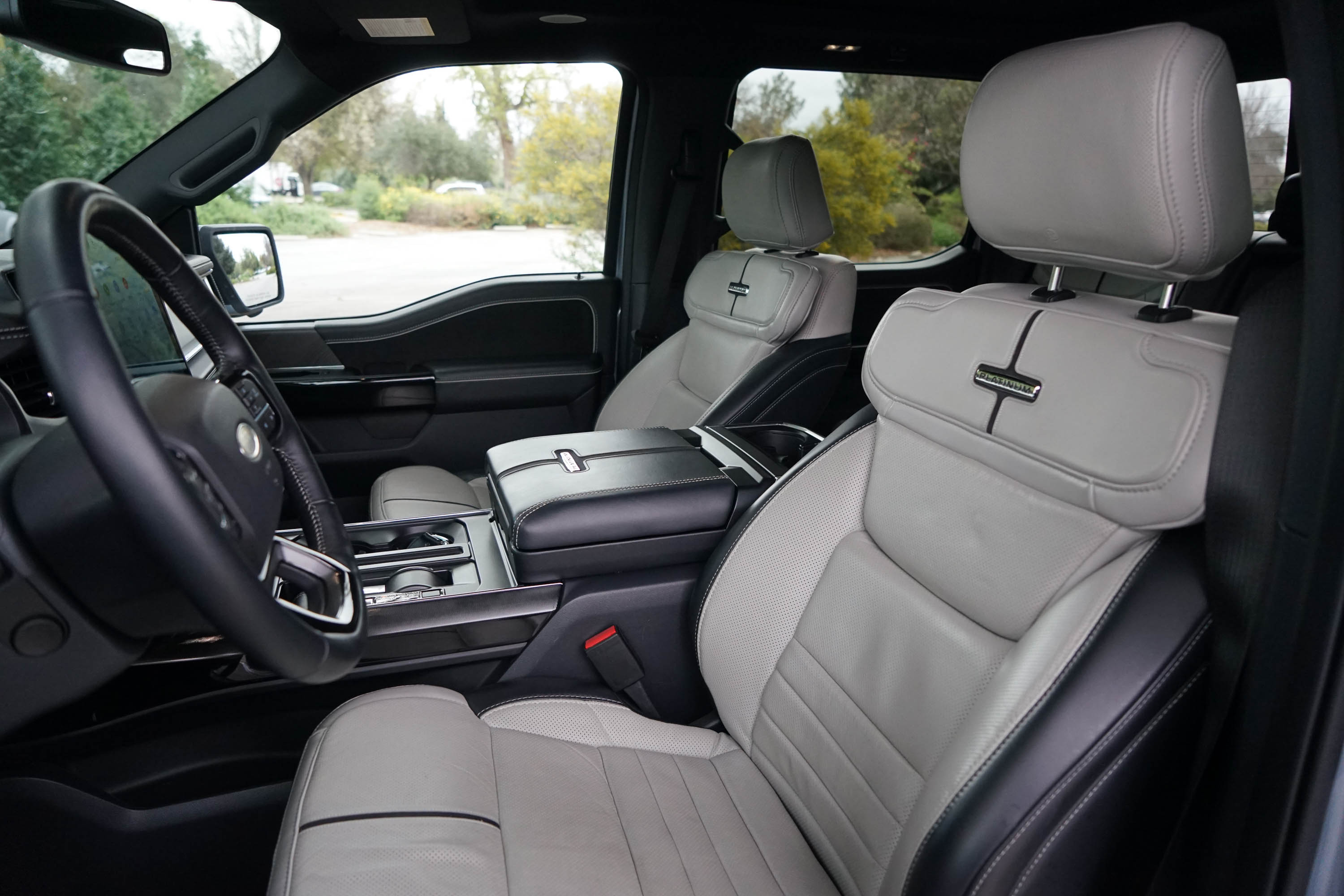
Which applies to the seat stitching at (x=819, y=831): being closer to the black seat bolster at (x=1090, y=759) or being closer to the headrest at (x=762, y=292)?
the black seat bolster at (x=1090, y=759)

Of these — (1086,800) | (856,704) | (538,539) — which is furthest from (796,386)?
(1086,800)

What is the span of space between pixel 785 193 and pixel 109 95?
1829 millimetres

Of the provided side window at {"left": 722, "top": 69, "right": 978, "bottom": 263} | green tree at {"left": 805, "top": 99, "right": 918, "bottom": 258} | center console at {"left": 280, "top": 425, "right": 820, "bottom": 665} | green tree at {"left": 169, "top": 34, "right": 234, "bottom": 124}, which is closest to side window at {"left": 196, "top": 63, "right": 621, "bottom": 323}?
green tree at {"left": 169, "top": 34, "right": 234, "bottom": 124}

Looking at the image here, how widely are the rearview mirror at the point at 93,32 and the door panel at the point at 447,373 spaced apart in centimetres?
109

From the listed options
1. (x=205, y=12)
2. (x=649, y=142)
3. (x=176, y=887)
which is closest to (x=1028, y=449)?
(x=176, y=887)

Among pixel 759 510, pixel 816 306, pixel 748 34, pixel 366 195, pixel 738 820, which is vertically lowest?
pixel 738 820

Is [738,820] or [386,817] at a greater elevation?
[386,817]

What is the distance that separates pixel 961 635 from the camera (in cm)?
110

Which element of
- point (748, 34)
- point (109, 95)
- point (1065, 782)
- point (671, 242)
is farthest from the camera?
point (671, 242)

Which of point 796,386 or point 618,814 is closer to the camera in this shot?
point 618,814

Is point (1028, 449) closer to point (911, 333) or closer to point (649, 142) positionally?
point (911, 333)

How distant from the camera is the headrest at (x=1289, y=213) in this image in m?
1.65

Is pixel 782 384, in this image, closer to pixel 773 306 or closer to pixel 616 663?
pixel 773 306

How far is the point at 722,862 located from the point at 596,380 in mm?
2234
